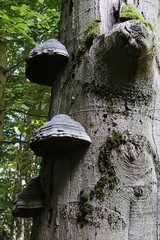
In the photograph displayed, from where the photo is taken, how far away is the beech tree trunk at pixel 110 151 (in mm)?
1250

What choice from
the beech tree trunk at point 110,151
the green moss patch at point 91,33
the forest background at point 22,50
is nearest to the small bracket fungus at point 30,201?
the beech tree trunk at point 110,151

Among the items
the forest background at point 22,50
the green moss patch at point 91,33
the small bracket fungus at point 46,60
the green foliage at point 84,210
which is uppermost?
the forest background at point 22,50

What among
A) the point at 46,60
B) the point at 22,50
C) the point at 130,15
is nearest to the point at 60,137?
the point at 46,60

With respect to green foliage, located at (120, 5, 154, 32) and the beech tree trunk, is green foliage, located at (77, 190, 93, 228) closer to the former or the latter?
the beech tree trunk

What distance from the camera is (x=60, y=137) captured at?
1298 mm

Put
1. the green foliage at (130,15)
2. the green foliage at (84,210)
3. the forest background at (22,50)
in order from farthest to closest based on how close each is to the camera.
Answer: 1. the forest background at (22,50)
2. the green foliage at (130,15)
3. the green foliage at (84,210)

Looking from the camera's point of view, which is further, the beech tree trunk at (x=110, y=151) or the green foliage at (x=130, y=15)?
the green foliage at (x=130, y=15)

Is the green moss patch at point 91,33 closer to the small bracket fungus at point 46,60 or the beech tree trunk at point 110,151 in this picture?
the beech tree trunk at point 110,151

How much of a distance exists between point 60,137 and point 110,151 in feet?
0.68

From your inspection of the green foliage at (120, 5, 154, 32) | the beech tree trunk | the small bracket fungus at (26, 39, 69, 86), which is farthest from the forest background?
the green foliage at (120, 5, 154, 32)

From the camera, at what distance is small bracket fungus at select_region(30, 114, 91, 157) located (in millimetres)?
1301

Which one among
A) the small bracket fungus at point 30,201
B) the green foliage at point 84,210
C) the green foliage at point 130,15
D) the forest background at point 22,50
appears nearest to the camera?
the green foliage at point 84,210

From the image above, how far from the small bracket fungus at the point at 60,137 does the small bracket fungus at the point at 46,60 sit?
354 mm

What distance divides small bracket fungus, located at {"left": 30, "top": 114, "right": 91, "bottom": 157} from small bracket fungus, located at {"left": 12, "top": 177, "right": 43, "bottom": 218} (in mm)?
162
